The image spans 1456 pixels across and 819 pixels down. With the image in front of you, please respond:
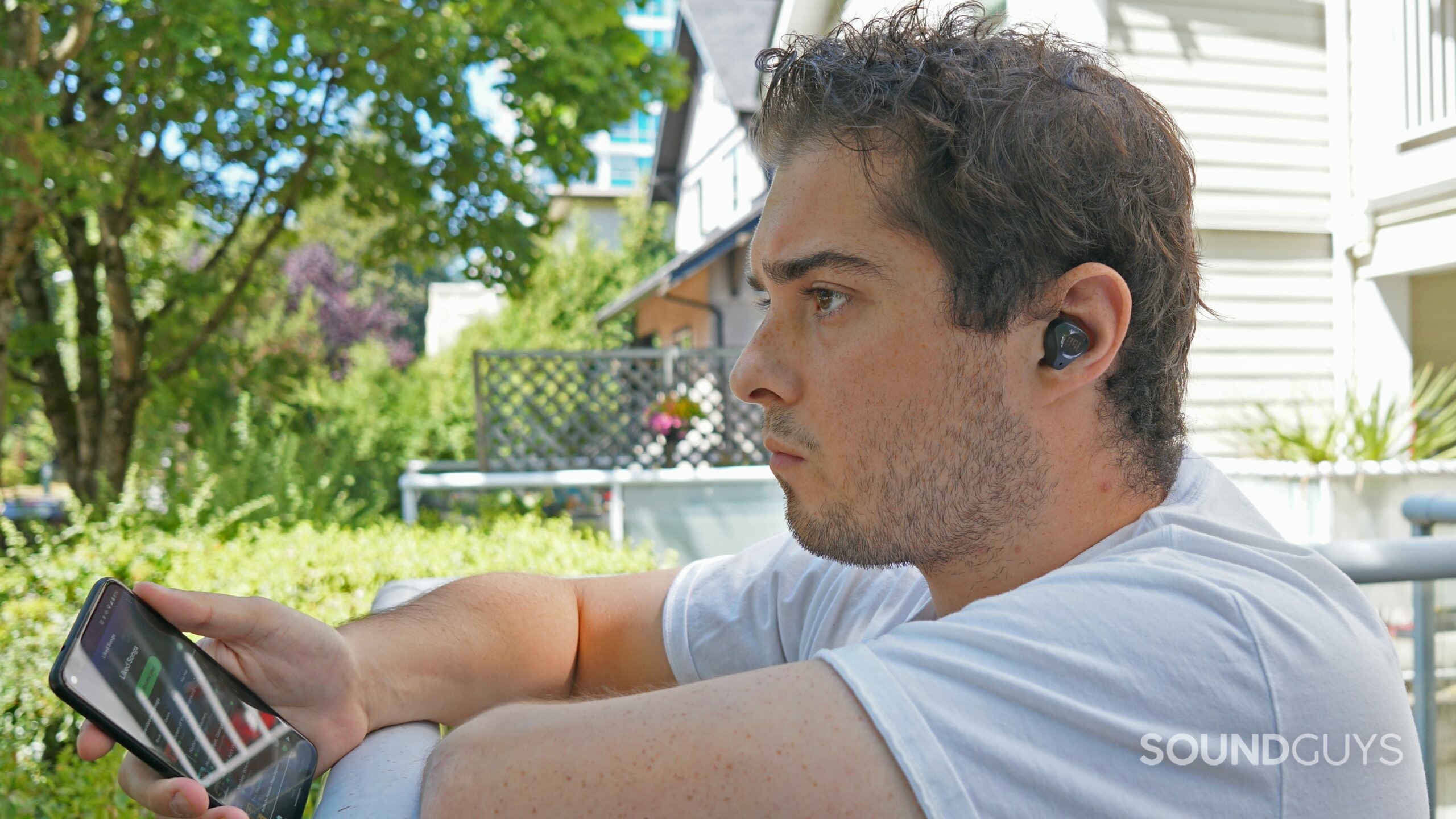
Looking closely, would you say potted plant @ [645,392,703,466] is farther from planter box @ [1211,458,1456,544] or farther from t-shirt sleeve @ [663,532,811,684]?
t-shirt sleeve @ [663,532,811,684]

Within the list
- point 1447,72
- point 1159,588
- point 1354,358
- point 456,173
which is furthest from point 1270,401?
point 1159,588

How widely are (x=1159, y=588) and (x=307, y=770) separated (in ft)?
3.37

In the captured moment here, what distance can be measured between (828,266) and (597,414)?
7423 millimetres

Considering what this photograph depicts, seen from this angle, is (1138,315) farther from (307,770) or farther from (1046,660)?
(307,770)

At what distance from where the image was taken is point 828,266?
1221 millimetres

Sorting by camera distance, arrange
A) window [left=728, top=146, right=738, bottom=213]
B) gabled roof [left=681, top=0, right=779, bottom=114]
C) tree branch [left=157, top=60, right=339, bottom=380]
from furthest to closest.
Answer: window [left=728, top=146, right=738, bottom=213]
gabled roof [left=681, top=0, right=779, bottom=114]
tree branch [left=157, top=60, right=339, bottom=380]

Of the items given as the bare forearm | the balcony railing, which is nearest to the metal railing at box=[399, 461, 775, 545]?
the balcony railing

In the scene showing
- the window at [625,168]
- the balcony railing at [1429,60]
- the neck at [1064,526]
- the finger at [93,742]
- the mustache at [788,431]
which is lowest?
the finger at [93,742]

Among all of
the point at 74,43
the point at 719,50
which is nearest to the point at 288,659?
the point at 74,43

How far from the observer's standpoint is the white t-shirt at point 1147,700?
0.83m

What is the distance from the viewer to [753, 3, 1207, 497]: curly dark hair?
3.90 ft

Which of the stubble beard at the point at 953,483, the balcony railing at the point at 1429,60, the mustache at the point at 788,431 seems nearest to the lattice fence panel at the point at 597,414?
the balcony railing at the point at 1429,60

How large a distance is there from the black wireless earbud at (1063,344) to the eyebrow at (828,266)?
184 millimetres

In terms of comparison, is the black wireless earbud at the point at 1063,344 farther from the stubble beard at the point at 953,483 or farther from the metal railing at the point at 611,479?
the metal railing at the point at 611,479
